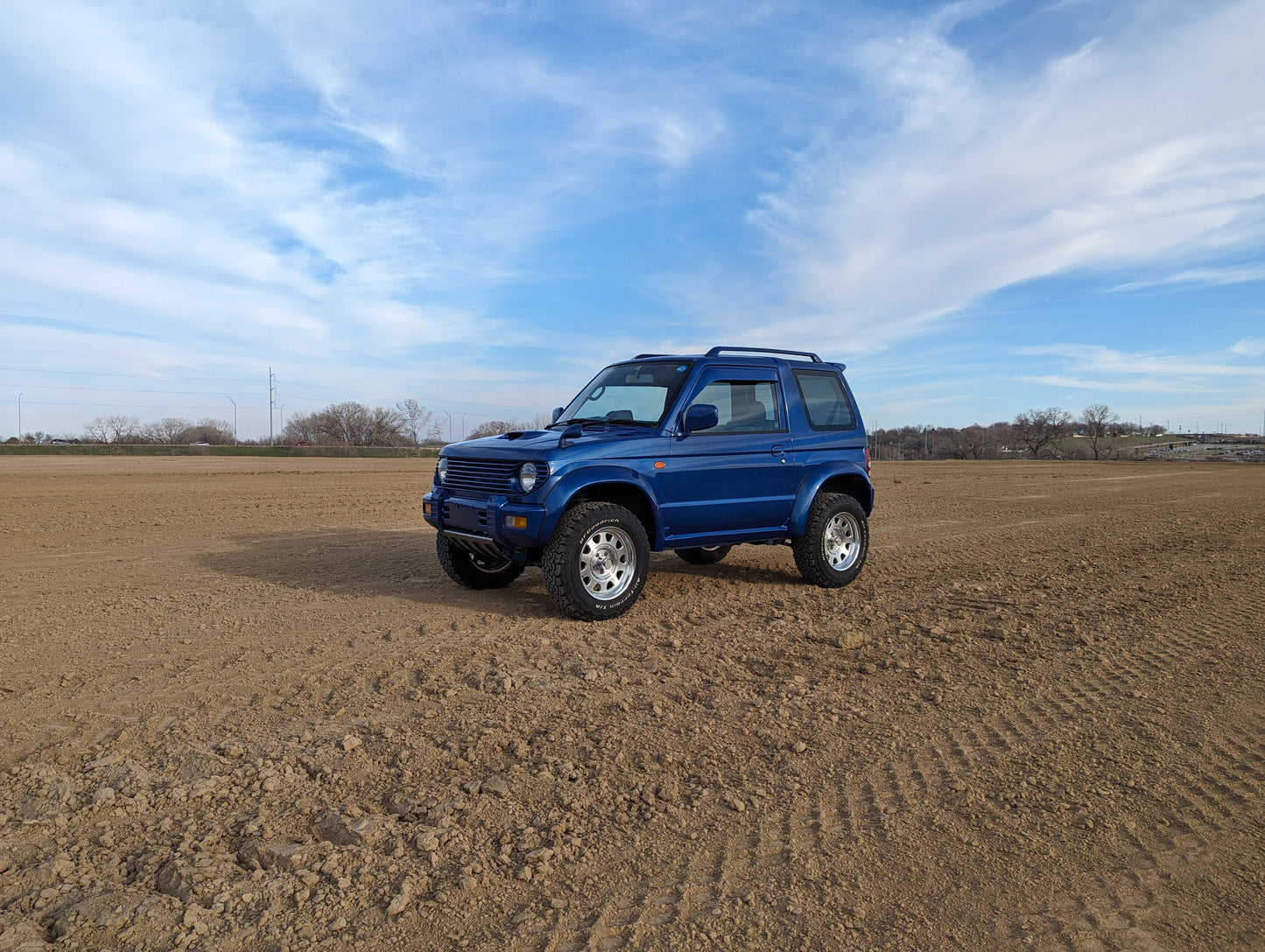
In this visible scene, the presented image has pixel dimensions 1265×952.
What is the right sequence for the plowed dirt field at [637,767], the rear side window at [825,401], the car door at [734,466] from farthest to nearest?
the rear side window at [825,401] < the car door at [734,466] < the plowed dirt field at [637,767]

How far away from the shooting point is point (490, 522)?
6824mm

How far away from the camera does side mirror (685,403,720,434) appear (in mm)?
7105

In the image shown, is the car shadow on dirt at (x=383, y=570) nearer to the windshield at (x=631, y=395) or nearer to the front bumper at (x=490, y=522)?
the front bumper at (x=490, y=522)

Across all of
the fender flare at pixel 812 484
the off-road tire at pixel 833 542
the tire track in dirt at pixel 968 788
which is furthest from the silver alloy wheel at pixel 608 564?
the tire track in dirt at pixel 968 788

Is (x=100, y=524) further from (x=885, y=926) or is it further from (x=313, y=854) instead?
(x=885, y=926)

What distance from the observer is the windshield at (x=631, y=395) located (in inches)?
298

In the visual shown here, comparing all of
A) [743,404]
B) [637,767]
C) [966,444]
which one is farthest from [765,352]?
[966,444]

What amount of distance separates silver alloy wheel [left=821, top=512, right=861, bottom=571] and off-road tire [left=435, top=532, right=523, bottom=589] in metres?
3.14

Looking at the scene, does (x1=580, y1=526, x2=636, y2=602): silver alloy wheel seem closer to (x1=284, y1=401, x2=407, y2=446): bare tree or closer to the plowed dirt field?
the plowed dirt field

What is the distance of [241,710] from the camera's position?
4.66m

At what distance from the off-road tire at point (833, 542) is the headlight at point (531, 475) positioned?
9.33ft

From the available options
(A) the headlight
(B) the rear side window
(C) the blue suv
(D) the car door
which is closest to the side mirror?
(C) the blue suv

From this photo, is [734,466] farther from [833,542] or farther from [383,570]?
[383,570]

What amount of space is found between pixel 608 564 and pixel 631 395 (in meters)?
1.79
